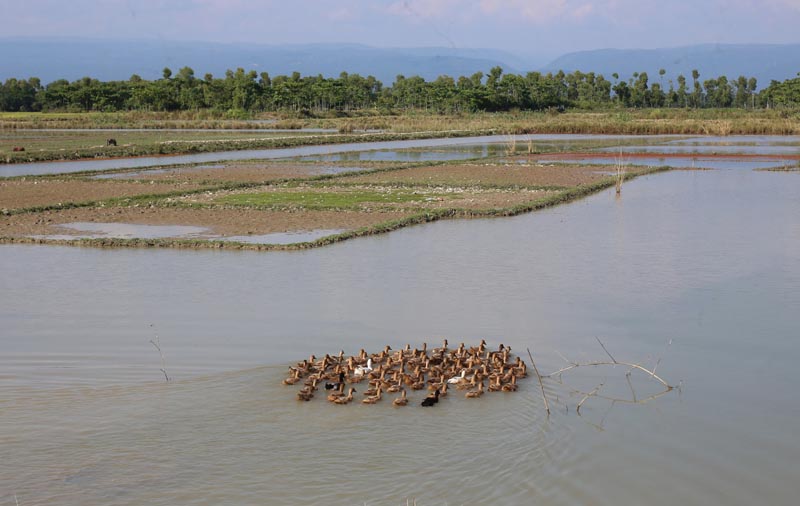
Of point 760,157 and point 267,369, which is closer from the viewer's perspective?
point 267,369

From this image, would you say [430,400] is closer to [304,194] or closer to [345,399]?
[345,399]

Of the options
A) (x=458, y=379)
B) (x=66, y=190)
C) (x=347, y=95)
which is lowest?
(x=458, y=379)

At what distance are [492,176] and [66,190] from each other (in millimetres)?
11154

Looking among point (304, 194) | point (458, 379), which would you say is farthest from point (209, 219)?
point (458, 379)

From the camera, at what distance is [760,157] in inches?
1294

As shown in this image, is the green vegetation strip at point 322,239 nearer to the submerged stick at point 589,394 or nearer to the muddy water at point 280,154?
the submerged stick at point 589,394

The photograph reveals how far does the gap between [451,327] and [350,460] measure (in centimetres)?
346

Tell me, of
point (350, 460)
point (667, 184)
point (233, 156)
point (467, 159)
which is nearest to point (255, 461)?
point (350, 460)

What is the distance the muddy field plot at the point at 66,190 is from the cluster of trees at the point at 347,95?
4416cm

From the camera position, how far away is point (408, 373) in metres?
7.94

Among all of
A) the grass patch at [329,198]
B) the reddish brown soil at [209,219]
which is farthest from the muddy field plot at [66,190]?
the grass patch at [329,198]


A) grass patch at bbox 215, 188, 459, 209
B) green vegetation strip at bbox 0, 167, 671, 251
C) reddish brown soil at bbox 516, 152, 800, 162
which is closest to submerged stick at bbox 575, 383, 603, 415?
green vegetation strip at bbox 0, 167, 671, 251

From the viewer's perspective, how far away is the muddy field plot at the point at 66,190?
68.0ft

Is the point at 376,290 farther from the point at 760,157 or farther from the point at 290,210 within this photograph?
the point at 760,157
